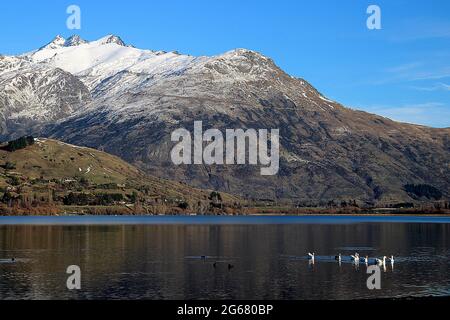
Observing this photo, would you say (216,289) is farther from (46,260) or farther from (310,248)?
(310,248)

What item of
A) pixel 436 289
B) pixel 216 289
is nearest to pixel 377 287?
pixel 436 289

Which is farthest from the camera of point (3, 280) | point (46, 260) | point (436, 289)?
point (46, 260)

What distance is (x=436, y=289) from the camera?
315 feet

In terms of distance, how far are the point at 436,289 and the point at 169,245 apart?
97175 millimetres
